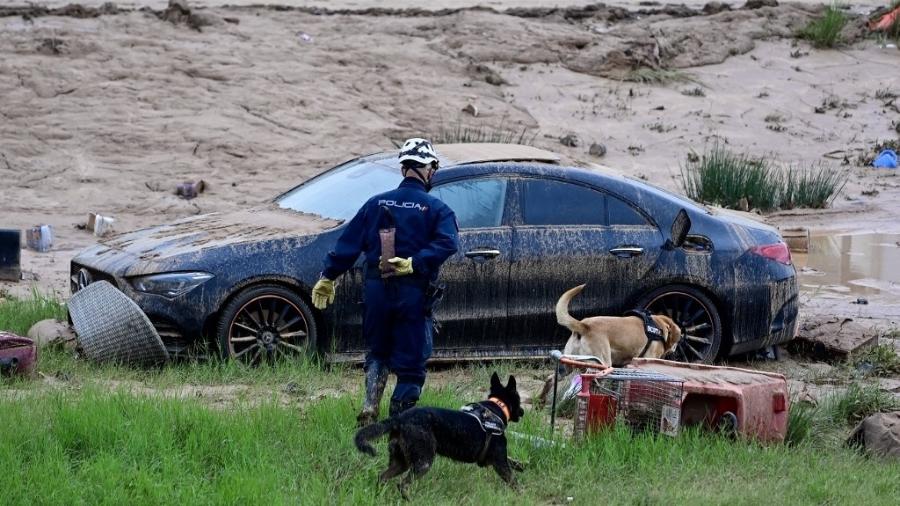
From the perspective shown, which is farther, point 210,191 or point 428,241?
point 210,191

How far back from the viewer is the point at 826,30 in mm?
23641

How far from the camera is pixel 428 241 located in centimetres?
714

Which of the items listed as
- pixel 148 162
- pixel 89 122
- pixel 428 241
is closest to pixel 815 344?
pixel 428 241

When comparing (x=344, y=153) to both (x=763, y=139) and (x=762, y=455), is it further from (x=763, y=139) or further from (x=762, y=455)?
(x=762, y=455)

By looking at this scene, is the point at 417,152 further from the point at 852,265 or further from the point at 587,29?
the point at 587,29

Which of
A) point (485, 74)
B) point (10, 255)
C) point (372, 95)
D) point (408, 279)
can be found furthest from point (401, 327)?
point (485, 74)

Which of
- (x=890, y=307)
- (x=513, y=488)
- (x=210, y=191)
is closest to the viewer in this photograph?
(x=513, y=488)

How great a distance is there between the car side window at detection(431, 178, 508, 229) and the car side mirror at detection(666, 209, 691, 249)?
4.08ft

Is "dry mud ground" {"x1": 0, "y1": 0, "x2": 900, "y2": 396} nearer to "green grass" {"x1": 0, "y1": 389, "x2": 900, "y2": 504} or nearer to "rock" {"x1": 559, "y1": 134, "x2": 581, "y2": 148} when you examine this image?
"rock" {"x1": 559, "y1": 134, "x2": 581, "y2": 148}

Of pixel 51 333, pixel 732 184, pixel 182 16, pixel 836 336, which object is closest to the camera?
pixel 51 333

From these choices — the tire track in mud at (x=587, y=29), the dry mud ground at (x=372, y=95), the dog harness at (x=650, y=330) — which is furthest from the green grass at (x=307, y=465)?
the tire track in mud at (x=587, y=29)

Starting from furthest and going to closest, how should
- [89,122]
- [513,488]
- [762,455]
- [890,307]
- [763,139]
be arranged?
1. [763,139]
2. [89,122]
3. [890,307]
4. [762,455]
5. [513,488]

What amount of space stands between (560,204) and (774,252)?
1694 millimetres

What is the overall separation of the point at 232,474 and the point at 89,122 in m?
12.2
